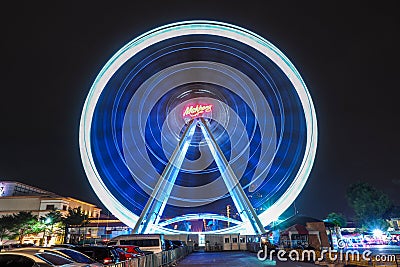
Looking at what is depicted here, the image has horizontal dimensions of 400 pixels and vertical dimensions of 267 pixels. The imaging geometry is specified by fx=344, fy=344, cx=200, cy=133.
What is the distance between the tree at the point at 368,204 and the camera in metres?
42.5

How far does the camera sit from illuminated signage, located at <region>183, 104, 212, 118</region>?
2273 cm

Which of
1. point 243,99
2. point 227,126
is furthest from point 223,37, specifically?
point 227,126

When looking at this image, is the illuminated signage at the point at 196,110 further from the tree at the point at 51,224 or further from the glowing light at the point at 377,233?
the glowing light at the point at 377,233

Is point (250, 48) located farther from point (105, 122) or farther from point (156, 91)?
point (105, 122)

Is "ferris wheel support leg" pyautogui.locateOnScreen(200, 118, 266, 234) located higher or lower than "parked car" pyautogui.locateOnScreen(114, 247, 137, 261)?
higher

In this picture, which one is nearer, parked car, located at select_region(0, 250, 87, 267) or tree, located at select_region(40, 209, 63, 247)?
parked car, located at select_region(0, 250, 87, 267)

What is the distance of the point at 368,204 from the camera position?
43438 mm

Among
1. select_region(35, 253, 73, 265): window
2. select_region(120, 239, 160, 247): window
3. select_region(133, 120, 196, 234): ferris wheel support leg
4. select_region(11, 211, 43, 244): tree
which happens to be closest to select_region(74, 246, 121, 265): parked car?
select_region(35, 253, 73, 265): window

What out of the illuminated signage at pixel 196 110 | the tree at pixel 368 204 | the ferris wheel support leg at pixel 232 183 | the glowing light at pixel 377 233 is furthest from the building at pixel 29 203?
the glowing light at pixel 377 233

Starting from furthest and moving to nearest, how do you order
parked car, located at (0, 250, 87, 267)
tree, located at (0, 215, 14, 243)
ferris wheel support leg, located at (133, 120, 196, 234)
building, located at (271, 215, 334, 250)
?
tree, located at (0, 215, 14, 243) < ferris wheel support leg, located at (133, 120, 196, 234) < building, located at (271, 215, 334, 250) < parked car, located at (0, 250, 87, 267)

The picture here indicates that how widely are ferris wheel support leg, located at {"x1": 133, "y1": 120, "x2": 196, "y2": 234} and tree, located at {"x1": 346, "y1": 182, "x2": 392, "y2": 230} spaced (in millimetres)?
30100

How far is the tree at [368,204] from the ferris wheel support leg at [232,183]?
84.8 ft

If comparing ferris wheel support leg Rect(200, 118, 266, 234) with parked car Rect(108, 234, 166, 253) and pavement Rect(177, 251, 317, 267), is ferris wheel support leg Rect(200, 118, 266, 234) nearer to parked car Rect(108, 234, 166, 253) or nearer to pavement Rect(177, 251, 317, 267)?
pavement Rect(177, 251, 317, 267)

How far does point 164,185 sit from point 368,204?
103 ft
